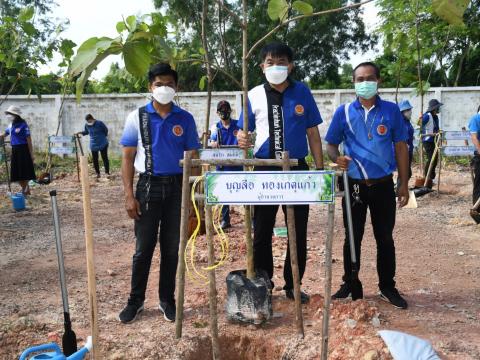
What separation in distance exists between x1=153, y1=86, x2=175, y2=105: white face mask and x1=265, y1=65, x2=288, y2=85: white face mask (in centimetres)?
69

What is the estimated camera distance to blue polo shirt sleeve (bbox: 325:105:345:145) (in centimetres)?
389

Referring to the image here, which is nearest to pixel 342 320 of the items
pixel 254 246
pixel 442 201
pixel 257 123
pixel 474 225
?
pixel 254 246

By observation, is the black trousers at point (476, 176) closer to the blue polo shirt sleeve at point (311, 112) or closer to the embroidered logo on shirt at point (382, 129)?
the embroidered logo on shirt at point (382, 129)

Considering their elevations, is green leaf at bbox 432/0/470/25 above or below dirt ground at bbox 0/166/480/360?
above

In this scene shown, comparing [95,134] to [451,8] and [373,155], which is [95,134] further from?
[451,8]

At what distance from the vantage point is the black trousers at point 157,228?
3.62 m

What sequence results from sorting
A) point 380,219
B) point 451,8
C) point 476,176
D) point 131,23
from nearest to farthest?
point 451,8 → point 131,23 → point 380,219 → point 476,176

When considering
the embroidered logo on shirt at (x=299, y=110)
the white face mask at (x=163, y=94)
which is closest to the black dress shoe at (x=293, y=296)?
the embroidered logo on shirt at (x=299, y=110)

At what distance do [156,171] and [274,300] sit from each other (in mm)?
1367

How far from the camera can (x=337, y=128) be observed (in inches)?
153

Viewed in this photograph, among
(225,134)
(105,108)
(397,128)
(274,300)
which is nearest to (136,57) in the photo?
(397,128)

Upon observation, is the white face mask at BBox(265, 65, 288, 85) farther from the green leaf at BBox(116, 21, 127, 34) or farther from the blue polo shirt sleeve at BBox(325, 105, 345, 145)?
the green leaf at BBox(116, 21, 127, 34)

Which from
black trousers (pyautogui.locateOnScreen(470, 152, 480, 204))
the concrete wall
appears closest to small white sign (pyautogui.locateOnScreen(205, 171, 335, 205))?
black trousers (pyautogui.locateOnScreen(470, 152, 480, 204))

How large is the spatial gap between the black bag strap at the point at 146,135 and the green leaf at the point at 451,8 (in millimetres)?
1983
